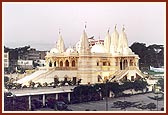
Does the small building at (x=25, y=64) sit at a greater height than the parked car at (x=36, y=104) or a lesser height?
greater

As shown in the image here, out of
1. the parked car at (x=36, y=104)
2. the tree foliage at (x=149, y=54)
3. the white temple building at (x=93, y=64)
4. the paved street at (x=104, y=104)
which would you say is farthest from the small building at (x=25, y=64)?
the tree foliage at (x=149, y=54)

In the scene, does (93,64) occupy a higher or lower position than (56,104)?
higher

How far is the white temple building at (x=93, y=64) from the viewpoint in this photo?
9.29ft

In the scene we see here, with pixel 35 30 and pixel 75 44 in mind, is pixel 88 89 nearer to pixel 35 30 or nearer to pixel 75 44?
pixel 75 44

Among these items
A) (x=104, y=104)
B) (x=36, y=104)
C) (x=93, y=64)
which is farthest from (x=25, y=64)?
(x=104, y=104)

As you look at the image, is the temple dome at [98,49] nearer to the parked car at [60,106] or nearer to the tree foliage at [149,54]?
the tree foliage at [149,54]

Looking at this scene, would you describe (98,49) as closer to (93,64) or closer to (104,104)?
(93,64)

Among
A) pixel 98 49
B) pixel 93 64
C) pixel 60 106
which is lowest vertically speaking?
pixel 60 106

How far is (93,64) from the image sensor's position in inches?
113

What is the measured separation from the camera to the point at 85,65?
2.86 metres

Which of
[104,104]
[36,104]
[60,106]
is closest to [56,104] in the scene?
[60,106]

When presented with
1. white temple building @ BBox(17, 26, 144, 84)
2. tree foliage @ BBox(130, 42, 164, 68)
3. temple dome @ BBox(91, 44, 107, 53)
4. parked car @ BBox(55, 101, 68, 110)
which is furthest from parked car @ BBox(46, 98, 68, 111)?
tree foliage @ BBox(130, 42, 164, 68)

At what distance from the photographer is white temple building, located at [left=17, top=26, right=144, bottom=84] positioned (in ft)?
9.29

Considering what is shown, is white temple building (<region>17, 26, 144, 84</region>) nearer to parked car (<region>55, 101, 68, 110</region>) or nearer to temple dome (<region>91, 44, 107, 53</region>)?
temple dome (<region>91, 44, 107, 53</region>)
